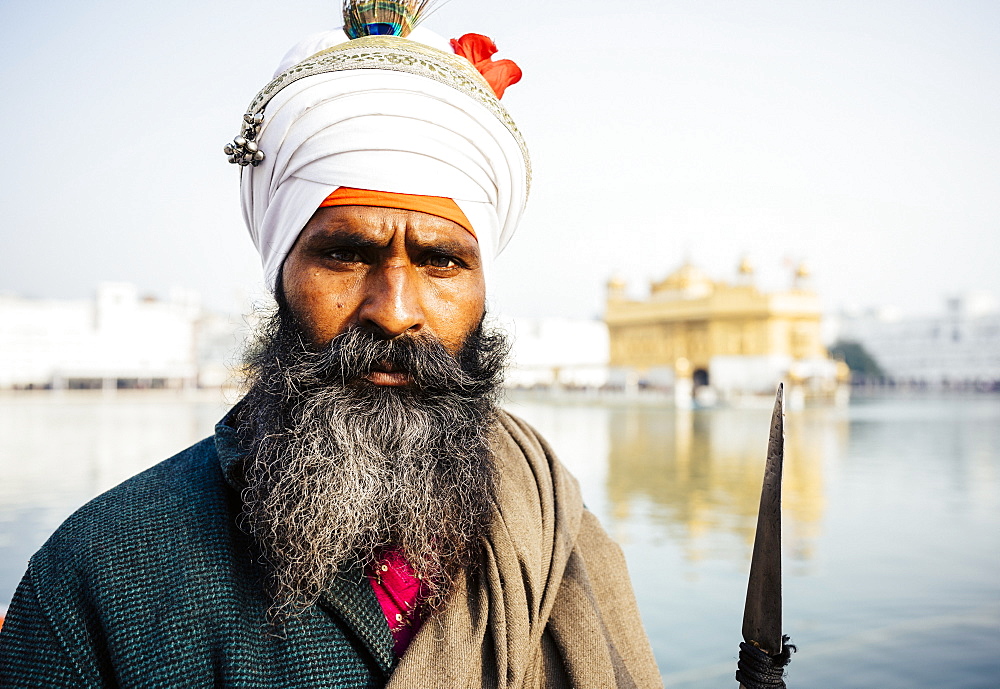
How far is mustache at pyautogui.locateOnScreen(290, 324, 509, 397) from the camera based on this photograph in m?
0.76

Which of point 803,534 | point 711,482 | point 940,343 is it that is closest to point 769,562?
point 803,534

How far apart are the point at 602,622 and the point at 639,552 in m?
3.31

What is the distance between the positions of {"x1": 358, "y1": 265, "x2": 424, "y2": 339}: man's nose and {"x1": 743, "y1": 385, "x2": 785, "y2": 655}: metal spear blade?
0.33m

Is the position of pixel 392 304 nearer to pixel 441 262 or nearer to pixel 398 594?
pixel 441 262

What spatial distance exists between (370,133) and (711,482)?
243 inches

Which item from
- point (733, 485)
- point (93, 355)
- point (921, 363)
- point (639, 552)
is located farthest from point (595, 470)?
point (921, 363)

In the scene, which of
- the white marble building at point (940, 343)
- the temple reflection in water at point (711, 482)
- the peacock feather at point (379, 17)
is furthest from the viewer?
the white marble building at point (940, 343)

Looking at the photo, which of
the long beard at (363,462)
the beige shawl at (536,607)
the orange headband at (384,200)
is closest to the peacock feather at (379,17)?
the orange headband at (384,200)

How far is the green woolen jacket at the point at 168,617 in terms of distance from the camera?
66cm

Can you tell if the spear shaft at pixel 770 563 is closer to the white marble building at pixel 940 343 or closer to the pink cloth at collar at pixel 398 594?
the pink cloth at collar at pixel 398 594

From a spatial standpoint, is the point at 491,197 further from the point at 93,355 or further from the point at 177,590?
the point at 93,355

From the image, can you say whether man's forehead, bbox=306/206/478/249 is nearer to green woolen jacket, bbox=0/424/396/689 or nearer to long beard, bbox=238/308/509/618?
long beard, bbox=238/308/509/618

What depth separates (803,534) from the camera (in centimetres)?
460

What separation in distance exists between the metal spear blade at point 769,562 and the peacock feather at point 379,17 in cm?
55
